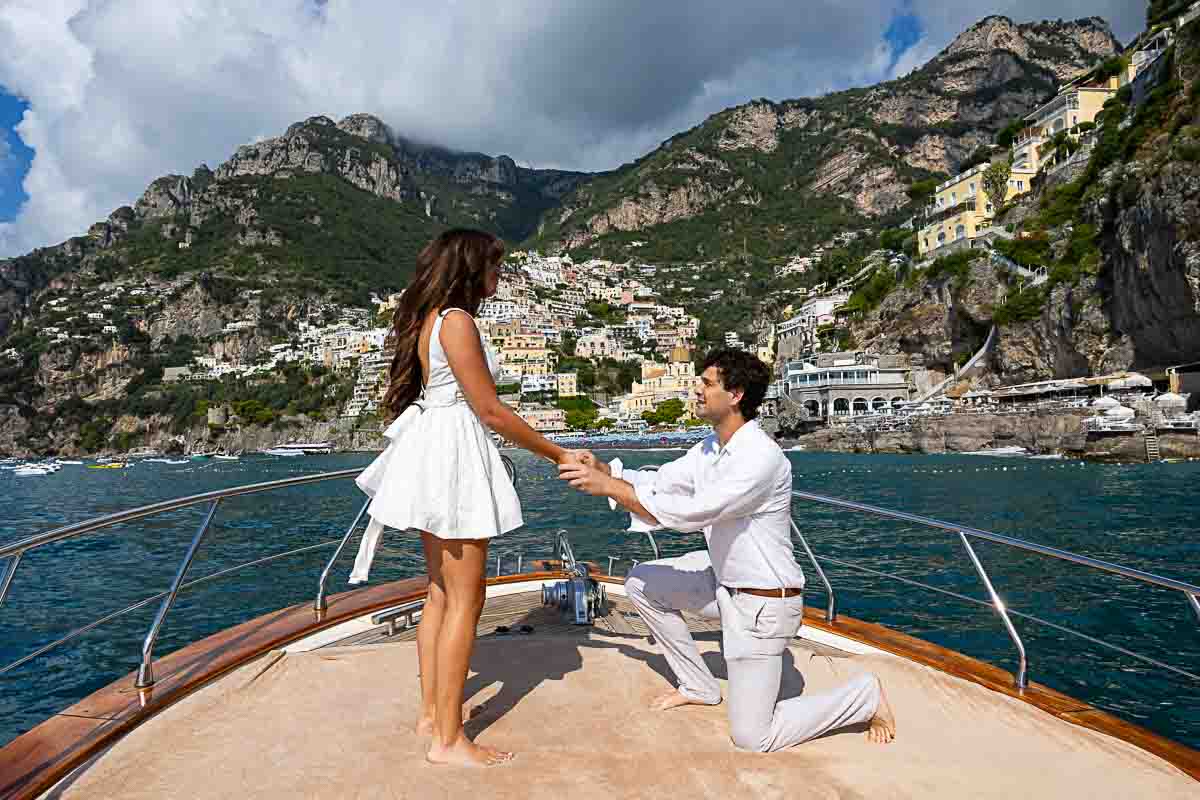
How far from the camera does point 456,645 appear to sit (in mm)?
1804

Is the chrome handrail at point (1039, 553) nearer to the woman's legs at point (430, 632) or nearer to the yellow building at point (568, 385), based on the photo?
the woman's legs at point (430, 632)

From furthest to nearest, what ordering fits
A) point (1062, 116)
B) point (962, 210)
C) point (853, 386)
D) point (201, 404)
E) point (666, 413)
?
point (201, 404)
point (666, 413)
point (962, 210)
point (1062, 116)
point (853, 386)

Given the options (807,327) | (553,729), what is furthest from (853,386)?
(553,729)

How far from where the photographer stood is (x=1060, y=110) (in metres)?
52.4

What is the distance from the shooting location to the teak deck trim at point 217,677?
1.67 m

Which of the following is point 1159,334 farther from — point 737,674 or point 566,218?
point 566,218

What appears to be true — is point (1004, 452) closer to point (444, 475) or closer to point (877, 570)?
point (877, 570)

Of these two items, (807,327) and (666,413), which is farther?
(666,413)

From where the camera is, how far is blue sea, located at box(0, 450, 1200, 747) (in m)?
4.97

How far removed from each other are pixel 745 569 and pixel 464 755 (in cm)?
88

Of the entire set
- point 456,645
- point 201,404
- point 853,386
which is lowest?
point 456,645

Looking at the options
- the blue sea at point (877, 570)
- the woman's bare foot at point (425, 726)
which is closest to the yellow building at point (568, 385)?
the blue sea at point (877, 570)

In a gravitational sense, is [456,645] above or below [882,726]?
above

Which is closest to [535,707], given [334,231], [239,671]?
[239,671]
